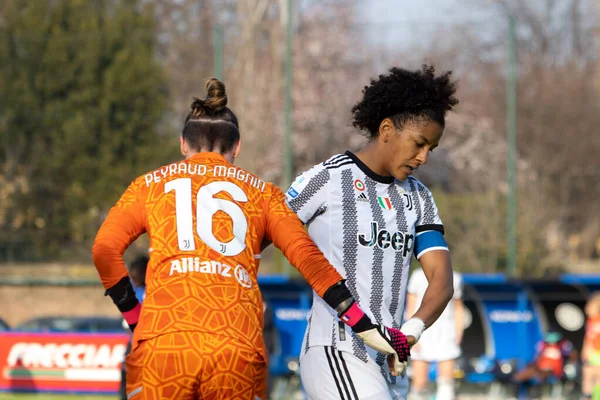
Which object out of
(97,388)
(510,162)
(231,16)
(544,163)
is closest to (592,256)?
(544,163)

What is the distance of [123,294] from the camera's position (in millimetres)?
4023

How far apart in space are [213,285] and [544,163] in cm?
2154

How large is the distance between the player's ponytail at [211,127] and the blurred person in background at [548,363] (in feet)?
31.8

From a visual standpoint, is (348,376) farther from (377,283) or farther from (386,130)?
(386,130)

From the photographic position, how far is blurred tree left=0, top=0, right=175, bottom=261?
17375 millimetres

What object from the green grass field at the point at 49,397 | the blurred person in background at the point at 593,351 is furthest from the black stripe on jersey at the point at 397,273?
the green grass field at the point at 49,397

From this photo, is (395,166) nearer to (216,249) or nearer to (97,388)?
(216,249)

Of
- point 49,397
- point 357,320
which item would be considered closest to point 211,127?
point 357,320

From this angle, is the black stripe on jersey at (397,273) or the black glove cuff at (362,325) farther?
the black stripe on jersey at (397,273)

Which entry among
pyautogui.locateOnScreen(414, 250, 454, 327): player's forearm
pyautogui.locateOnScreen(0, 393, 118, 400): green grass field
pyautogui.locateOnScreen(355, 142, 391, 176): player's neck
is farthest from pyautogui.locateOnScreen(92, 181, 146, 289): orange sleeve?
pyautogui.locateOnScreen(0, 393, 118, 400): green grass field

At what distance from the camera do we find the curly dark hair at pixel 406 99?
4.43m

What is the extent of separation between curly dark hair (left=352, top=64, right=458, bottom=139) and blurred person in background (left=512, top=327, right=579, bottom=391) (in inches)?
362

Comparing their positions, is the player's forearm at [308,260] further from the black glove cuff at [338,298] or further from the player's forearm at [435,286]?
the player's forearm at [435,286]

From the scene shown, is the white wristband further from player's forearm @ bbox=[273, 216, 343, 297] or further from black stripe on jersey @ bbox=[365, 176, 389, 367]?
player's forearm @ bbox=[273, 216, 343, 297]
